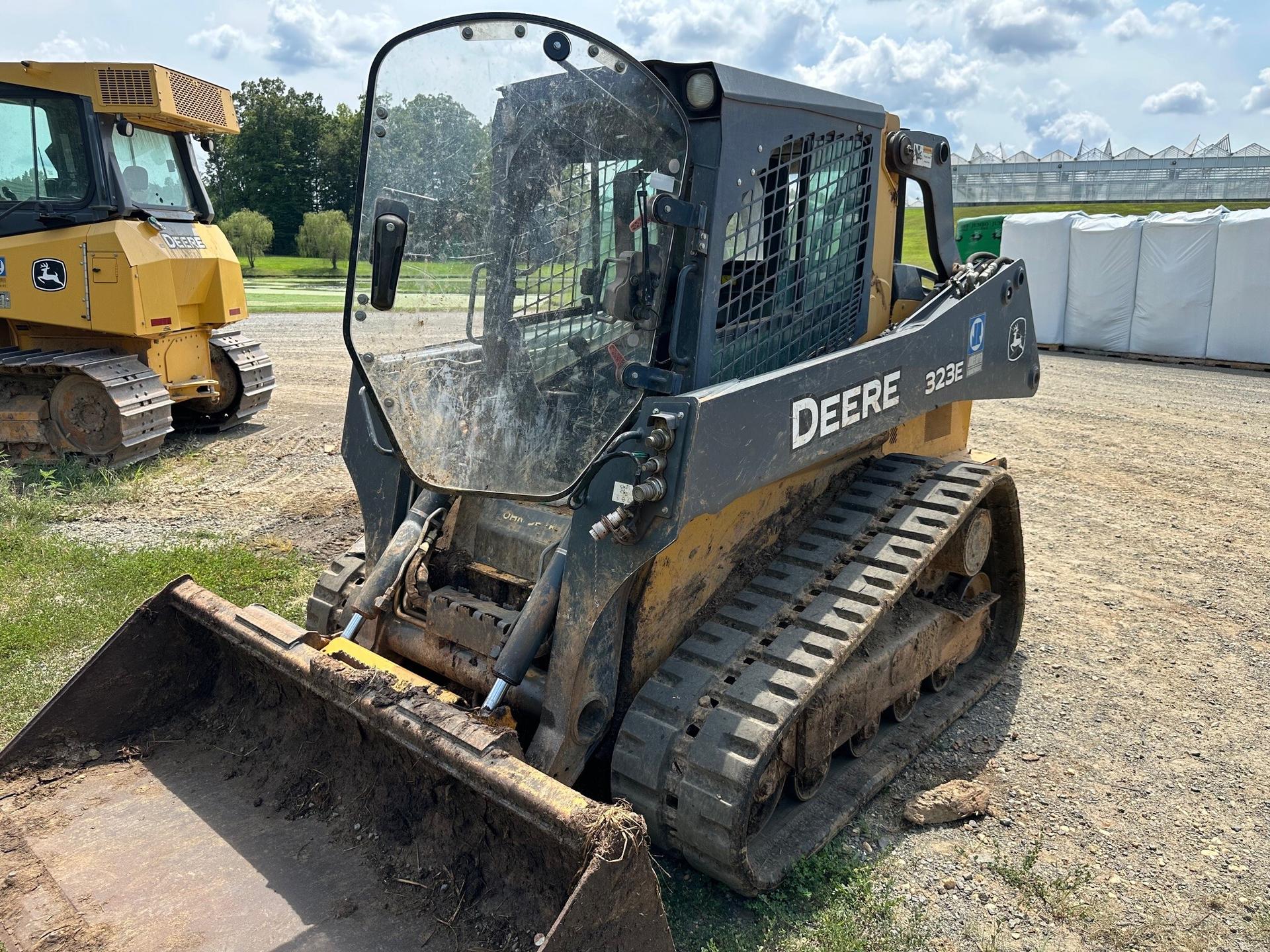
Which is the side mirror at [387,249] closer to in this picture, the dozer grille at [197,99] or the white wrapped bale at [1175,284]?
the dozer grille at [197,99]

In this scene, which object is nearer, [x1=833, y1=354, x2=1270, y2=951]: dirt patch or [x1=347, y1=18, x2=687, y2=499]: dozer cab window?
[x1=347, y1=18, x2=687, y2=499]: dozer cab window

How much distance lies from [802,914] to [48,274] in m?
7.69

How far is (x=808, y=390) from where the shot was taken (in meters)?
3.39

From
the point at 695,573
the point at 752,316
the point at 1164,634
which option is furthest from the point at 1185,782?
the point at 752,316

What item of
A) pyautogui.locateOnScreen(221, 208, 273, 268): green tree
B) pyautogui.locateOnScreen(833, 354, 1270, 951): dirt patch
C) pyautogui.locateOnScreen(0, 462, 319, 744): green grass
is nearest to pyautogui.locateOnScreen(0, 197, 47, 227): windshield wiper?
pyautogui.locateOnScreen(0, 462, 319, 744): green grass

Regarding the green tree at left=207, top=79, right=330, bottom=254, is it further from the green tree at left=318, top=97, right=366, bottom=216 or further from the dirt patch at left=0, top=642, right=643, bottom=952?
the dirt patch at left=0, top=642, right=643, bottom=952

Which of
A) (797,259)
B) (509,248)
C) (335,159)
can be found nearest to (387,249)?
(509,248)

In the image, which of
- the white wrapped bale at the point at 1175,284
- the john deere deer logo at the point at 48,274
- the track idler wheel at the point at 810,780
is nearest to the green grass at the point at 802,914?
the track idler wheel at the point at 810,780

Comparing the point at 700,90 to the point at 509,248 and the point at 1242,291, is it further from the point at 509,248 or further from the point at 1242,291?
the point at 1242,291

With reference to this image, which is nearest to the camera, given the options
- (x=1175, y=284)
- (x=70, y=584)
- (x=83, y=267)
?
(x=70, y=584)

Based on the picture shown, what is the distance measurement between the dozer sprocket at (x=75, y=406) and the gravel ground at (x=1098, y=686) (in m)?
0.54

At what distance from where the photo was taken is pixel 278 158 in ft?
160

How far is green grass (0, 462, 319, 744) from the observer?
4641 mm

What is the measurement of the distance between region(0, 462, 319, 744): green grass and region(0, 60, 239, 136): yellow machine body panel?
317cm
